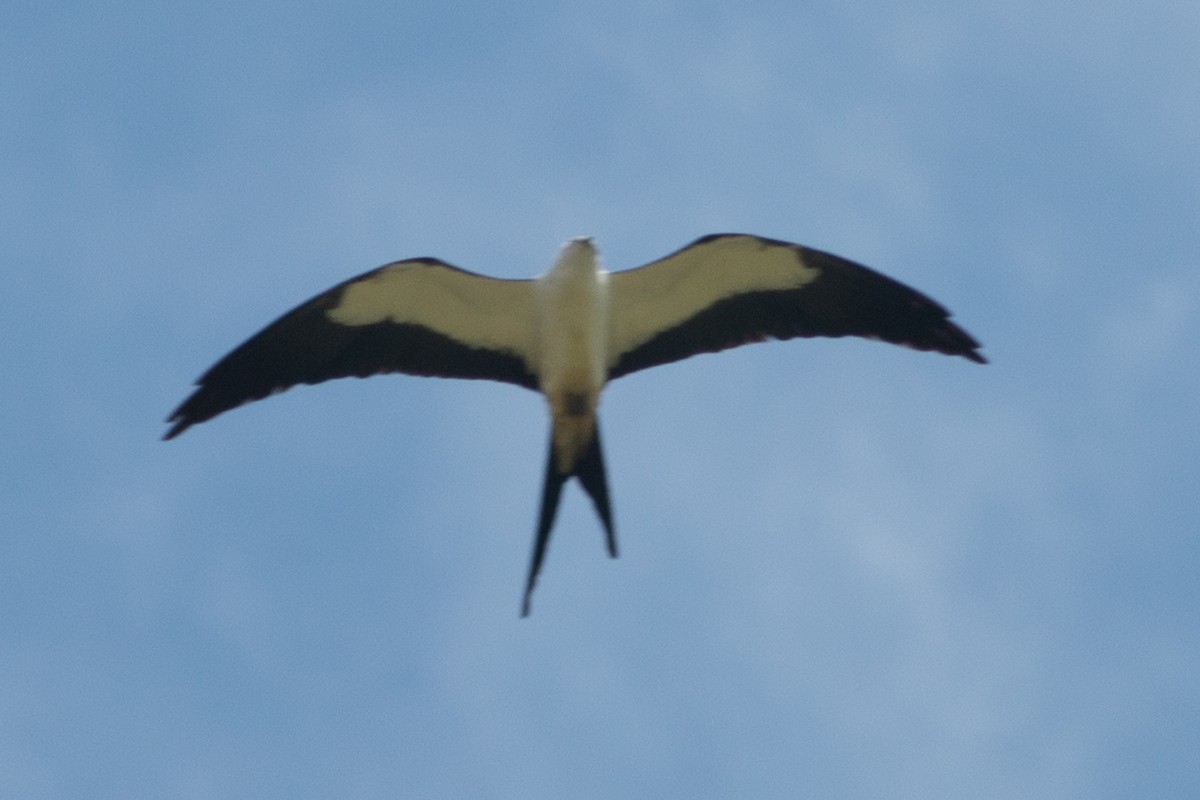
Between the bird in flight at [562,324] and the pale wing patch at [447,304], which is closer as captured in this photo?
the bird in flight at [562,324]

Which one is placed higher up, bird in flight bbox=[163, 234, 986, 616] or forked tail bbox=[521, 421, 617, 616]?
bird in flight bbox=[163, 234, 986, 616]

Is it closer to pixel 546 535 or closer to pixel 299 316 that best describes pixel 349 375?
pixel 299 316

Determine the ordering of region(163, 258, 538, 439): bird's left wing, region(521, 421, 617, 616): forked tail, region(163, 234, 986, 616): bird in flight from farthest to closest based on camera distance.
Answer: region(163, 258, 538, 439): bird's left wing → region(163, 234, 986, 616): bird in flight → region(521, 421, 617, 616): forked tail

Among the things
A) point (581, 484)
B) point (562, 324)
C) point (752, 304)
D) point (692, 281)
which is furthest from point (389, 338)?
point (752, 304)

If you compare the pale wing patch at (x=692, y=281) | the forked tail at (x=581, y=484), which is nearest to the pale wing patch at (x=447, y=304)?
the pale wing patch at (x=692, y=281)

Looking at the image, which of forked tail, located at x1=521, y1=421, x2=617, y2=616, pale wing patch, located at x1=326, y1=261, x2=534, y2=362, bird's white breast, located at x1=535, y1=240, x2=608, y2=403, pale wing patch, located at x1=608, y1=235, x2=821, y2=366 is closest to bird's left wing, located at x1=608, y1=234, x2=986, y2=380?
A: pale wing patch, located at x1=608, y1=235, x2=821, y2=366

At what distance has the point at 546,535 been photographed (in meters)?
9.70

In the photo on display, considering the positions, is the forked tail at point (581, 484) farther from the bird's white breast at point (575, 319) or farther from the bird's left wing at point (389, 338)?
the bird's left wing at point (389, 338)

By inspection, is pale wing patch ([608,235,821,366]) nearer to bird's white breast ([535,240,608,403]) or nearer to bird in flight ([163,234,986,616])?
bird in flight ([163,234,986,616])

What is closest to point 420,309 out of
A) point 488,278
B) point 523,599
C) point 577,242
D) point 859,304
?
point 488,278

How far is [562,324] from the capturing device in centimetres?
979

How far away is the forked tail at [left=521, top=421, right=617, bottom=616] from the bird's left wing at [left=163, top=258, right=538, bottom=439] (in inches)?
30.2

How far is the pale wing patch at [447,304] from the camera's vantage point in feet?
33.3

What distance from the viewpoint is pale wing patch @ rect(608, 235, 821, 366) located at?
1020 cm
